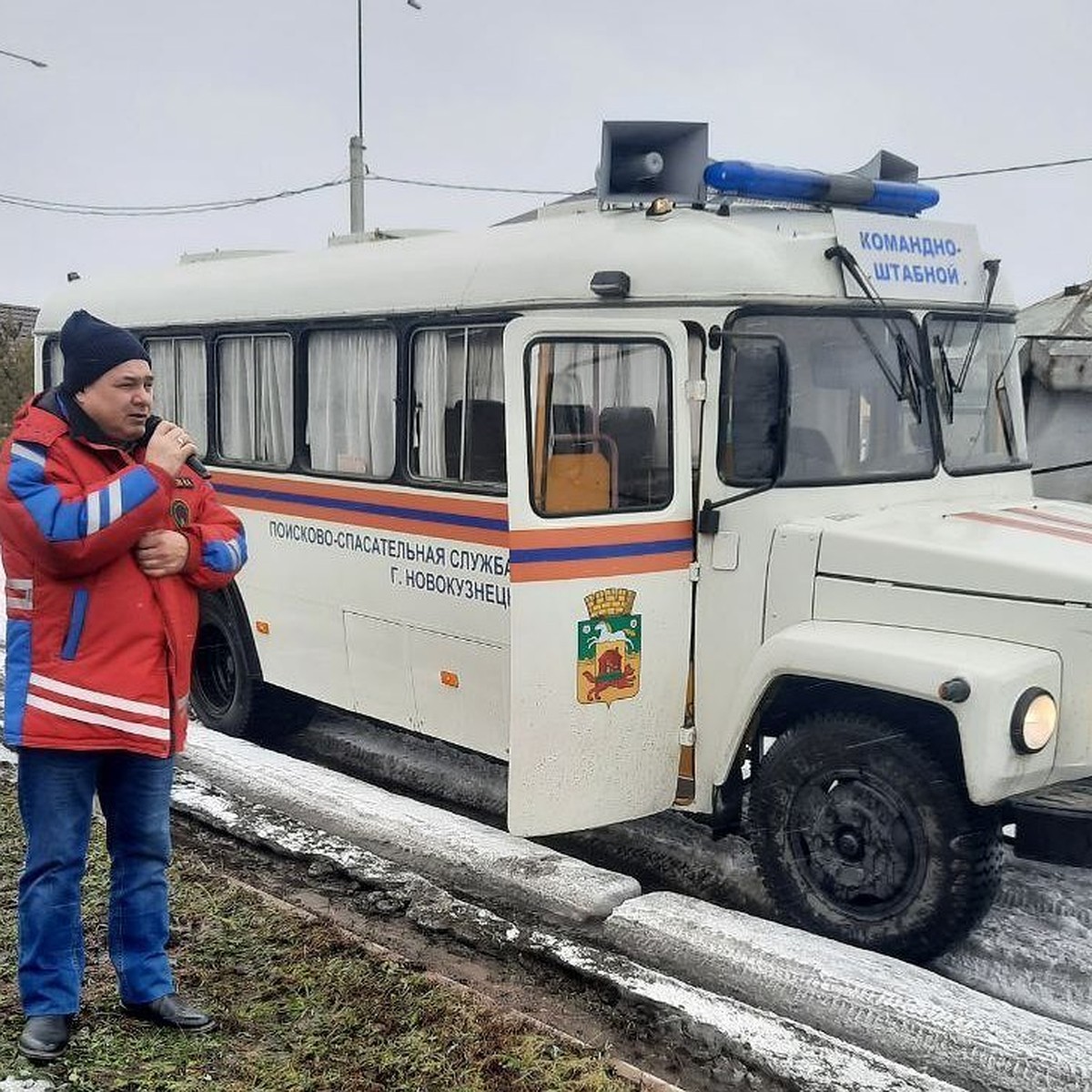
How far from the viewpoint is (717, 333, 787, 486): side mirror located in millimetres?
4938

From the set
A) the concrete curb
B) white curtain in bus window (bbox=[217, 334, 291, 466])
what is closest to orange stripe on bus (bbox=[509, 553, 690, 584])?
the concrete curb

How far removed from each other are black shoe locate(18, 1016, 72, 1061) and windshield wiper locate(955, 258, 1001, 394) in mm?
4132

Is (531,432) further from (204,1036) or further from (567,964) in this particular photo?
(204,1036)

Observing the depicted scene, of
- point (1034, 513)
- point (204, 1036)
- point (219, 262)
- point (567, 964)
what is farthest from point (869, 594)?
point (219, 262)

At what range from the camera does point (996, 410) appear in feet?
18.6

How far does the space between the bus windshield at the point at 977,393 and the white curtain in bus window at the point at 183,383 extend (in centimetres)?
420

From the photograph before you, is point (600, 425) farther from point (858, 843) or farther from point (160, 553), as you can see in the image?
point (160, 553)

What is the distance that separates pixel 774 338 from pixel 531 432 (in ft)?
3.31

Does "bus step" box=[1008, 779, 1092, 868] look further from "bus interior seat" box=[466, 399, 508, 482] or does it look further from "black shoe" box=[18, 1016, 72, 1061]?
"black shoe" box=[18, 1016, 72, 1061]

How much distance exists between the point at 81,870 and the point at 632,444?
2.62 meters

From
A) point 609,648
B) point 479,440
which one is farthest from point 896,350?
point 479,440

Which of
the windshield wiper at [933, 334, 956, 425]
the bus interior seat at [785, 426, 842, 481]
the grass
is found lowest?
the grass

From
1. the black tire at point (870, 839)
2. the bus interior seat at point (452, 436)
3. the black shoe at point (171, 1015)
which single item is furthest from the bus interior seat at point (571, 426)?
the black shoe at point (171, 1015)

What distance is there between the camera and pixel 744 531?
5.00 metres
